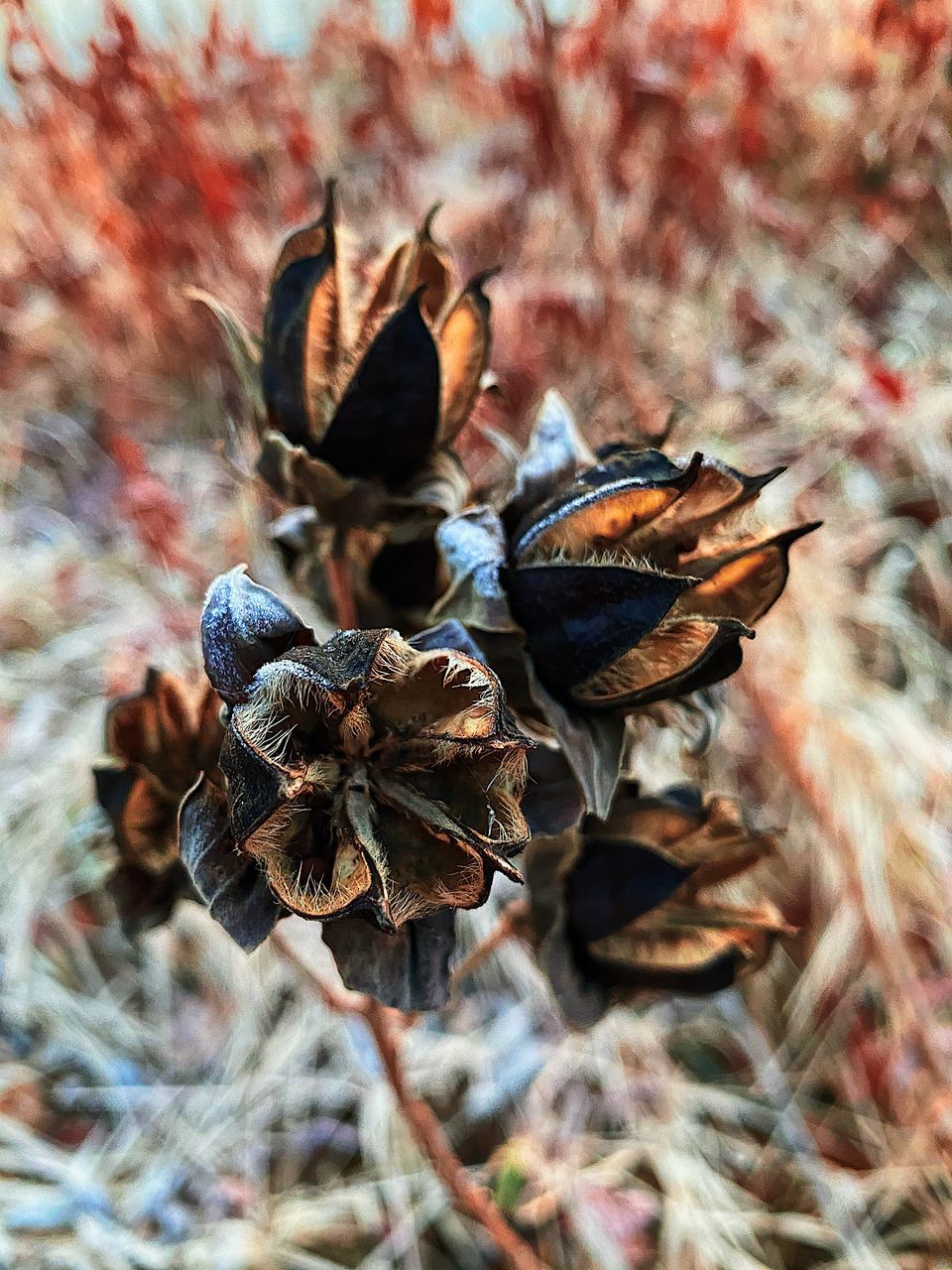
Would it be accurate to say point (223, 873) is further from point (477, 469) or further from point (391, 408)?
point (477, 469)

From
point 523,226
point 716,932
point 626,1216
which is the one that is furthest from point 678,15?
point 626,1216

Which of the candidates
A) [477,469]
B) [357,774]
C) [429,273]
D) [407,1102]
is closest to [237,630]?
[357,774]

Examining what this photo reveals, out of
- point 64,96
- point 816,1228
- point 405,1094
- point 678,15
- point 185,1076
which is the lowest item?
point 816,1228

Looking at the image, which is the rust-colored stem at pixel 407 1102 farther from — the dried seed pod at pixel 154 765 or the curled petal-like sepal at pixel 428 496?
the curled petal-like sepal at pixel 428 496

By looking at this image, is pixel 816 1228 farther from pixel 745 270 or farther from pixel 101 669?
pixel 745 270

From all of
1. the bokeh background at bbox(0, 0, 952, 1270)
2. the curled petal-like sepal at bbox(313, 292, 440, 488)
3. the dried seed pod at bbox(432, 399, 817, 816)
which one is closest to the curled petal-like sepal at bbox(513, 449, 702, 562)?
the dried seed pod at bbox(432, 399, 817, 816)

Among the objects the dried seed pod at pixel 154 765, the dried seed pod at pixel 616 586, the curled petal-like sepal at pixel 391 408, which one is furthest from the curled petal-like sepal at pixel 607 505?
the dried seed pod at pixel 154 765
